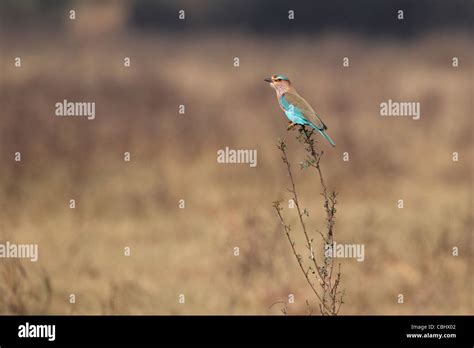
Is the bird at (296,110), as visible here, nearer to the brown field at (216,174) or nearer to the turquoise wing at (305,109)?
the turquoise wing at (305,109)

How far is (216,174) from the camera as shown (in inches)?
576

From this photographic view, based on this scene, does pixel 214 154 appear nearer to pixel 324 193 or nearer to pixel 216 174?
pixel 216 174

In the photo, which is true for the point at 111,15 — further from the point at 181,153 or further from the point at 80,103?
the point at 181,153

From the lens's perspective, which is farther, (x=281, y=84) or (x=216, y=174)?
(x=216, y=174)

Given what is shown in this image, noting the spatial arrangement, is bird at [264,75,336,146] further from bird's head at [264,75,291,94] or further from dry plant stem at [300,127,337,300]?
dry plant stem at [300,127,337,300]

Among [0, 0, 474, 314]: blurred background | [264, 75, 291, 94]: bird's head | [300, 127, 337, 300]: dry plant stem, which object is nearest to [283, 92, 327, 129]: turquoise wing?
[264, 75, 291, 94]: bird's head

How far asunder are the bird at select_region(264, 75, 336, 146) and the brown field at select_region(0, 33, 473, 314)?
76.9 inches

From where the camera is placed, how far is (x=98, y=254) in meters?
12.0

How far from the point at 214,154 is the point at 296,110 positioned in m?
7.51

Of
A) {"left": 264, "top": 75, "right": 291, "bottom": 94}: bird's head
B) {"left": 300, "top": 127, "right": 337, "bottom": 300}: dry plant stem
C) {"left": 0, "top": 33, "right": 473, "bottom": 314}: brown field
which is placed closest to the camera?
{"left": 300, "top": 127, "right": 337, "bottom": 300}: dry plant stem

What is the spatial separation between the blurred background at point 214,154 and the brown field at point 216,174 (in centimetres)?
3

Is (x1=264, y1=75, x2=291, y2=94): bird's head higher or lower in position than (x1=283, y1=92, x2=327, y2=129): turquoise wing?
higher

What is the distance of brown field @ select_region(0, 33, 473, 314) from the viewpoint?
1054 centimetres

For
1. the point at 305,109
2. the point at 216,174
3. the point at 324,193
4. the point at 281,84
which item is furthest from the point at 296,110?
the point at 216,174
